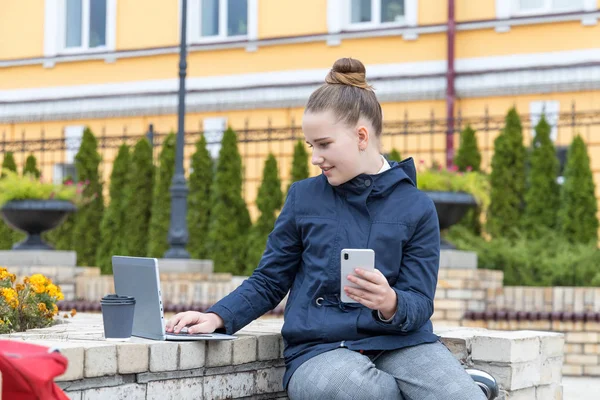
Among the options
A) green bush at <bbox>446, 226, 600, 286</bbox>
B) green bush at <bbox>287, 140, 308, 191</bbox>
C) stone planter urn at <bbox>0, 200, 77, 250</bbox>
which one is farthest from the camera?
green bush at <bbox>287, 140, 308, 191</bbox>

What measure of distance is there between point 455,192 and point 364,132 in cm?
678

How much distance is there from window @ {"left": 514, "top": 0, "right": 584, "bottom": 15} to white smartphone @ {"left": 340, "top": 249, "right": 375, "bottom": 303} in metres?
11.8

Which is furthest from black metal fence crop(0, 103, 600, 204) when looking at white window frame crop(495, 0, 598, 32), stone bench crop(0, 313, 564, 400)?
stone bench crop(0, 313, 564, 400)

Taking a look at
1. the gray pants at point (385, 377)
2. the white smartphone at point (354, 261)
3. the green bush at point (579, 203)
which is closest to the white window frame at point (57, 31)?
the green bush at point (579, 203)

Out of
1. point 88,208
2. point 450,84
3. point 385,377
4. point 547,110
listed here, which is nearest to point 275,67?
point 450,84

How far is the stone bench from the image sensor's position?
144 inches

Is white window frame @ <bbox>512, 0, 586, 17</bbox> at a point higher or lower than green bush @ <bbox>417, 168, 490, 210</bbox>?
higher

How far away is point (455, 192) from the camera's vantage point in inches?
419

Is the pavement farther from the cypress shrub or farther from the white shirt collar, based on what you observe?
the cypress shrub

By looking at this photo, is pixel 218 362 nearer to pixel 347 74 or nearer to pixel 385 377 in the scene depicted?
pixel 385 377

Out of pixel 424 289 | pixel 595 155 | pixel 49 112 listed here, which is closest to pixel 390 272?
pixel 424 289

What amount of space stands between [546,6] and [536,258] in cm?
505

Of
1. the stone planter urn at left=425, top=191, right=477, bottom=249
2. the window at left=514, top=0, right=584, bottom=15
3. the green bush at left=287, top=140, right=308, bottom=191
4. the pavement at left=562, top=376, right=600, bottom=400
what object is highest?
the window at left=514, top=0, right=584, bottom=15

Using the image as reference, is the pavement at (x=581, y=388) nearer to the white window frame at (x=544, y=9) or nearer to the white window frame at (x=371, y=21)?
the white window frame at (x=544, y=9)
